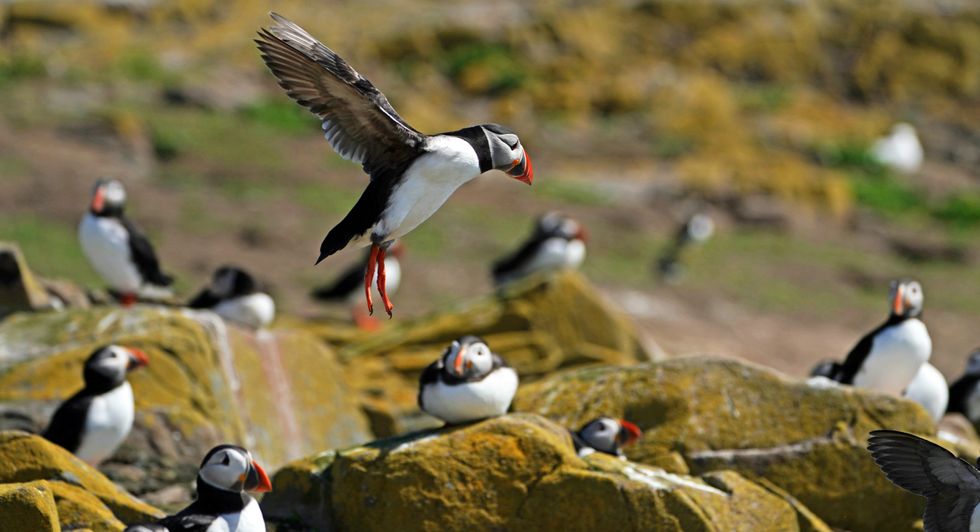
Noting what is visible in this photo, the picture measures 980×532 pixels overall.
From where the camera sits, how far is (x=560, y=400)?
9148 mm

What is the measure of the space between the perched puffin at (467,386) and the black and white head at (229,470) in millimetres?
1356

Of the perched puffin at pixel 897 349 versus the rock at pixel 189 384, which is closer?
the rock at pixel 189 384

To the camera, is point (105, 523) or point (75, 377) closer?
point (105, 523)

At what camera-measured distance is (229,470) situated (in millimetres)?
6887

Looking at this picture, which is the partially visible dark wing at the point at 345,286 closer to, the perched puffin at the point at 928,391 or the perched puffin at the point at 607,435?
the perched puffin at the point at 928,391

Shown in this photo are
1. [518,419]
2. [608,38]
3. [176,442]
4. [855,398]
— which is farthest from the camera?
[608,38]

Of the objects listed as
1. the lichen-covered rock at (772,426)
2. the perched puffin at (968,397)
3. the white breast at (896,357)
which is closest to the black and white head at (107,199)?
the lichen-covered rock at (772,426)

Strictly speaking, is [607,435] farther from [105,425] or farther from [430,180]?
[105,425]

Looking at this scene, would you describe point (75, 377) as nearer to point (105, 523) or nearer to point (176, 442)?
point (176, 442)

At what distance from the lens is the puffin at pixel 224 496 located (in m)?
6.83

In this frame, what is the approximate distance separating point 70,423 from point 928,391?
5.36m

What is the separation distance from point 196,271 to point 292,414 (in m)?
7.43

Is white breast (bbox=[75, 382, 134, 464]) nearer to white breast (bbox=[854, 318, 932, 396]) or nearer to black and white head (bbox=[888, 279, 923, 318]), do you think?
white breast (bbox=[854, 318, 932, 396])

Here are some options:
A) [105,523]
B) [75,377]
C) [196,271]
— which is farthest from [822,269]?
[105,523]
